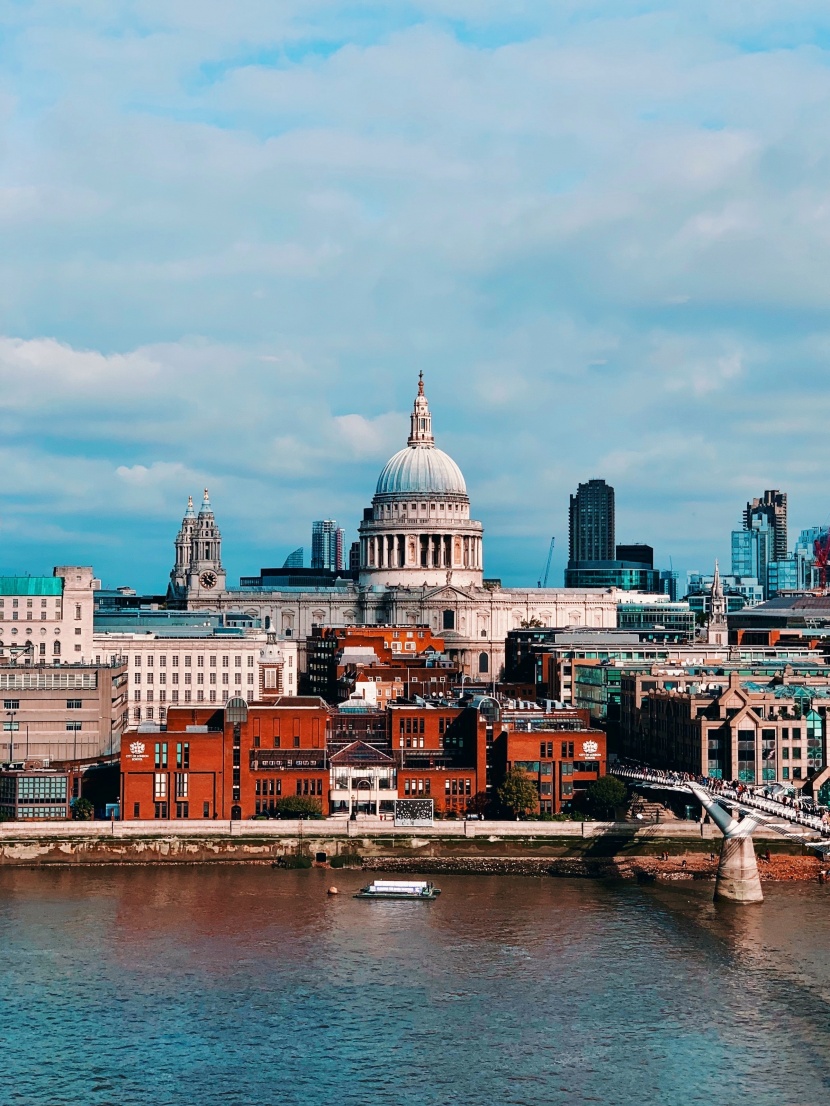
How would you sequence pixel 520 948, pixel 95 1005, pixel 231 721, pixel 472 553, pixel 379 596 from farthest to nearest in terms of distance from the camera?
pixel 472 553, pixel 379 596, pixel 231 721, pixel 520 948, pixel 95 1005

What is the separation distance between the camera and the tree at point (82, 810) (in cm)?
8250

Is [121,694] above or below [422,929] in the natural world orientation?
above

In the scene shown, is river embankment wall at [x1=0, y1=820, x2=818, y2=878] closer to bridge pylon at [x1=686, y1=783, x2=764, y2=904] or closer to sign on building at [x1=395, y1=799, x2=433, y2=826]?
sign on building at [x1=395, y1=799, x2=433, y2=826]

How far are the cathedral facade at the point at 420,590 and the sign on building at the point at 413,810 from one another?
8135 cm

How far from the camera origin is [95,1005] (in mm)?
53875

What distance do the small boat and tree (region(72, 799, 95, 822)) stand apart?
→ 16917mm

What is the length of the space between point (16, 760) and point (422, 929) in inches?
1406

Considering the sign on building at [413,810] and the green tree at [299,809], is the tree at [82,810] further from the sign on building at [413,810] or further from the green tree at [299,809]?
the sign on building at [413,810]

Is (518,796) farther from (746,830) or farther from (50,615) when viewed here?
(50,615)

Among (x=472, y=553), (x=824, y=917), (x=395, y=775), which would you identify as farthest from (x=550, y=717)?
(x=472, y=553)

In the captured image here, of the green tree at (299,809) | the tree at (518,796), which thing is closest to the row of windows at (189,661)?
the green tree at (299,809)

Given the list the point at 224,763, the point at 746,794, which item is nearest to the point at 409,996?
the point at 224,763

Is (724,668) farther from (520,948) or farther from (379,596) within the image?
(379,596)

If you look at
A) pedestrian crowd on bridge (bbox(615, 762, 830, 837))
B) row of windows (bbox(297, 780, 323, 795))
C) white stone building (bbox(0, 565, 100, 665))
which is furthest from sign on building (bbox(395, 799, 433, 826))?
white stone building (bbox(0, 565, 100, 665))
